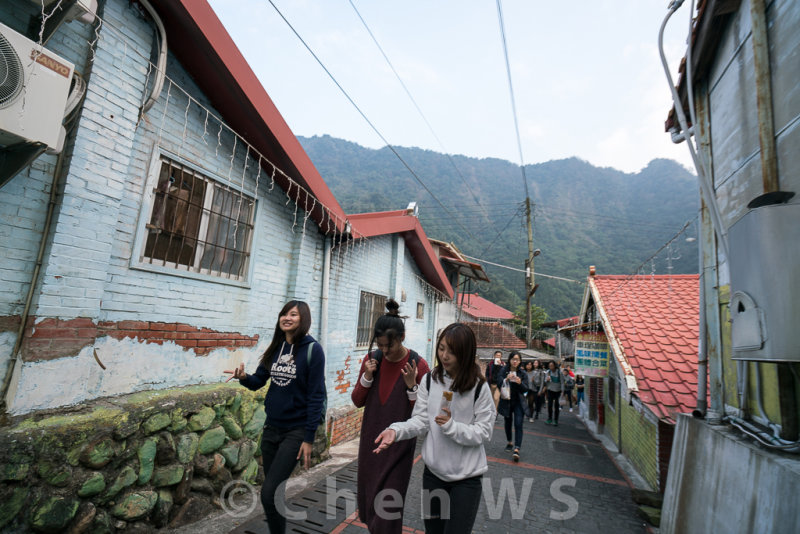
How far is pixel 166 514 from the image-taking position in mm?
3359

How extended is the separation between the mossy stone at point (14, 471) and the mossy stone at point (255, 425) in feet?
6.96

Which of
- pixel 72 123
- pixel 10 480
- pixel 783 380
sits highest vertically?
pixel 72 123

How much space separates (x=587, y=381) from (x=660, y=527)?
30.0ft

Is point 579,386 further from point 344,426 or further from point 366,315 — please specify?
point 344,426

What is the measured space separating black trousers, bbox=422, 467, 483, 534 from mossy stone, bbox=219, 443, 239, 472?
260 cm

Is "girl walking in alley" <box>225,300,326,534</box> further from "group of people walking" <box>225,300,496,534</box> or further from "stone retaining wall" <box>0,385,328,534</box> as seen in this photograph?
"stone retaining wall" <box>0,385,328,534</box>

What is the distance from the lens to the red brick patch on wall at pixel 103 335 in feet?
9.06

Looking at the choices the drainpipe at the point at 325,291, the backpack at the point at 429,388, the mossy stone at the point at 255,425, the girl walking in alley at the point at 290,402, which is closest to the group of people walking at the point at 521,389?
the backpack at the point at 429,388

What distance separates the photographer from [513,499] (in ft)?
15.8

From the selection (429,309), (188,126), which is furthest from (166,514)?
(429,309)

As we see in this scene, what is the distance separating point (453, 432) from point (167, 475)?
9.18ft

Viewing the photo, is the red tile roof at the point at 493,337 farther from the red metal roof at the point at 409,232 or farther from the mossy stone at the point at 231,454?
the mossy stone at the point at 231,454

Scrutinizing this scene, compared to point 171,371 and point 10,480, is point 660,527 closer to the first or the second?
point 171,371

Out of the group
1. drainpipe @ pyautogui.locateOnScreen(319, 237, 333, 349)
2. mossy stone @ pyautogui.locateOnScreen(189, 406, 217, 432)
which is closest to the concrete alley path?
mossy stone @ pyautogui.locateOnScreen(189, 406, 217, 432)
